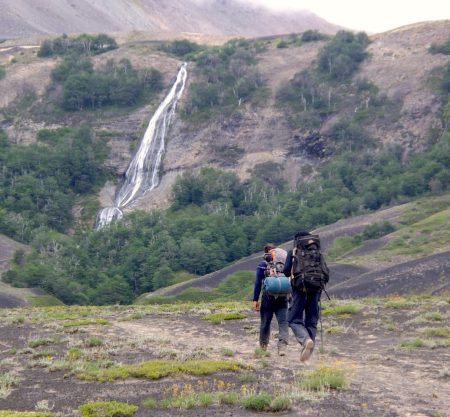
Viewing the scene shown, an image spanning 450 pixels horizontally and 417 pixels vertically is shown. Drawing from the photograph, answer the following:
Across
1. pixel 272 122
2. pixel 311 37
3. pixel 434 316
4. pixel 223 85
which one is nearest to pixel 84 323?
pixel 434 316

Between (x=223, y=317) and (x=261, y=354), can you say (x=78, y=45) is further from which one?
(x=261, y=354)

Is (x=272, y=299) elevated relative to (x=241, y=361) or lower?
elevated

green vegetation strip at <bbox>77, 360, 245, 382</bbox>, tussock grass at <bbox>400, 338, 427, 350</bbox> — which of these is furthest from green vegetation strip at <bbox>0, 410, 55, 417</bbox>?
tussock grass at <bbox>400, 338, 427, 350</bbox>

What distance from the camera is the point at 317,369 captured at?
13508mm

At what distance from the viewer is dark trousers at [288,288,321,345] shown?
14770 millimetres

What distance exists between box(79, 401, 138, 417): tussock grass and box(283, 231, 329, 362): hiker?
13.4ft

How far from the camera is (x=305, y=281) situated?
567 inches

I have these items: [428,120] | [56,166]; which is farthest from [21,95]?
[428,120]

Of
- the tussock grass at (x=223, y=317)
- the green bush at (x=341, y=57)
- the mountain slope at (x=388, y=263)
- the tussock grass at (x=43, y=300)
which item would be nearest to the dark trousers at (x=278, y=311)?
the tussock grass at (x=223, y=317)

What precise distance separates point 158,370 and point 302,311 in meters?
2.94

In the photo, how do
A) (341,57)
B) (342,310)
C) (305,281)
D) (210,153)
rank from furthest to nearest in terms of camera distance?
(341,57), (210,153), (342,310), (305,281)

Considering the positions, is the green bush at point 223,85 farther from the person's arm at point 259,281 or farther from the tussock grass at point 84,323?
the person's arm at point 259,281

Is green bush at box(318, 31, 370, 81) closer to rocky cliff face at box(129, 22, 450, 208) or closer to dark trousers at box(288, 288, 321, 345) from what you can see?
rocky cliff face at box(129, 22, 450, 208)

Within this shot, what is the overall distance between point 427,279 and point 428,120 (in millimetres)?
63968
